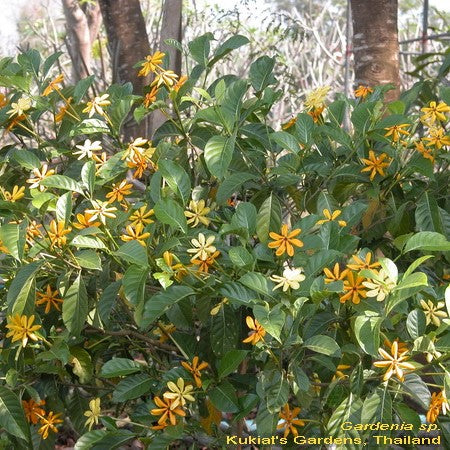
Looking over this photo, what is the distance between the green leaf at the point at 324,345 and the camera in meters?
1.47

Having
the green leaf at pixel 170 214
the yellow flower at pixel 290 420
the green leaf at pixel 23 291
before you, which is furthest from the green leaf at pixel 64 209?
the yellow flower at pixel 290 420

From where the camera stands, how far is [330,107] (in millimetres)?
1959

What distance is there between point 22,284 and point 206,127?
0.64 m

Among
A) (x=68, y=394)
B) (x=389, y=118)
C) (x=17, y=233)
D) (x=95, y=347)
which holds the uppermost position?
(x=389, y=118)

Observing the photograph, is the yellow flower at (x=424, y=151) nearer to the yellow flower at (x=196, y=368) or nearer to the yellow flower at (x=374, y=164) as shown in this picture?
the yellow flower at (x=374, y=164)

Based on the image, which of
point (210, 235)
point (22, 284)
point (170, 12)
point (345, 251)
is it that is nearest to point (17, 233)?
point (22, 284)

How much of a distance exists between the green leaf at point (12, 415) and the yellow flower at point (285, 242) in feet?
2.23

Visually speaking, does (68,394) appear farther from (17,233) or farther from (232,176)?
(232,176)

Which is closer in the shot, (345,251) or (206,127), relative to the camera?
(345,251)

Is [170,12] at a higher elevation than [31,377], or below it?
higher

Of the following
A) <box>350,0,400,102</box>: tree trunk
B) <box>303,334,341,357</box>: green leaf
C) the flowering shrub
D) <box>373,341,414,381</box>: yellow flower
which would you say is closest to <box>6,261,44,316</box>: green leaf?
the flowering shrub

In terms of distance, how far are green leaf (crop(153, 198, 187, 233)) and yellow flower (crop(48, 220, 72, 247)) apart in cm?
19

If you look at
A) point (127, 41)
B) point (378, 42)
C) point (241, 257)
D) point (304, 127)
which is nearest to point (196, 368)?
point (241, 257)

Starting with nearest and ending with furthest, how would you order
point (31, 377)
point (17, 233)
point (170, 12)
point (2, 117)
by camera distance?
point (17, 233) < point (31, 377) < point (2, 117) < point (170, 12)
